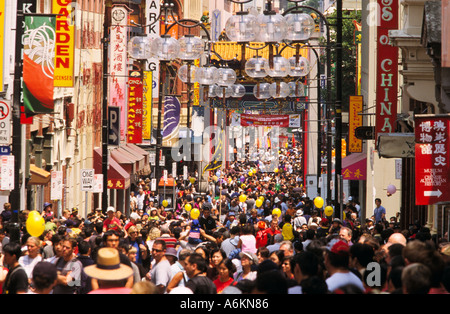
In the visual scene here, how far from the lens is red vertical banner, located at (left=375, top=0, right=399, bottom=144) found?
84.3 feet

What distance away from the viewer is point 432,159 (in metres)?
17.9

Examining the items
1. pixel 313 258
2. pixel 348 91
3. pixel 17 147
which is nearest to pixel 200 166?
pixel 348 91

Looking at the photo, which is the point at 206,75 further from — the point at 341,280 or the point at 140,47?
the point at 341,280

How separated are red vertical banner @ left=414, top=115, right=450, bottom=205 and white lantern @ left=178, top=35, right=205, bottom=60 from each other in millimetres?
6223

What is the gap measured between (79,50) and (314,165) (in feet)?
81.4

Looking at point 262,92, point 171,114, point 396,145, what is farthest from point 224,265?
point 171,114

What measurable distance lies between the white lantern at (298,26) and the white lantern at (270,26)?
160mm

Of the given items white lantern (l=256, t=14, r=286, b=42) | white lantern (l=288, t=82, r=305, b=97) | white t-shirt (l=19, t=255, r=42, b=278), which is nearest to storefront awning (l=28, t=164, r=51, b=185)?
white lantern (l=288, t=82, r=305, b=97)

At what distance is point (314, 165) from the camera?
59.1 meters

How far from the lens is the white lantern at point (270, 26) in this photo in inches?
757

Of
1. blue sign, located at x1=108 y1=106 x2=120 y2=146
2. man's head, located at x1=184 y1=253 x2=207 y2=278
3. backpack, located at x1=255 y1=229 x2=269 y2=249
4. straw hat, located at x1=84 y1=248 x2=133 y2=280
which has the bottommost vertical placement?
backpack, located at x1=255 y1=229 x2=269 y2=249

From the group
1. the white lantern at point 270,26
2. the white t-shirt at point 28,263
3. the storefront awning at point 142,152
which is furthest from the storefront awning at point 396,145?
the storefront awning at point 142,152

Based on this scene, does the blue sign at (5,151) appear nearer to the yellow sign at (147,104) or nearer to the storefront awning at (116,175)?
the storefront awning at (116,175)

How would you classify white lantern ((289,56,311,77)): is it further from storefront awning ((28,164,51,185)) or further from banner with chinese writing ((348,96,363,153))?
banner with chinese writing ((348,96,363,153))
